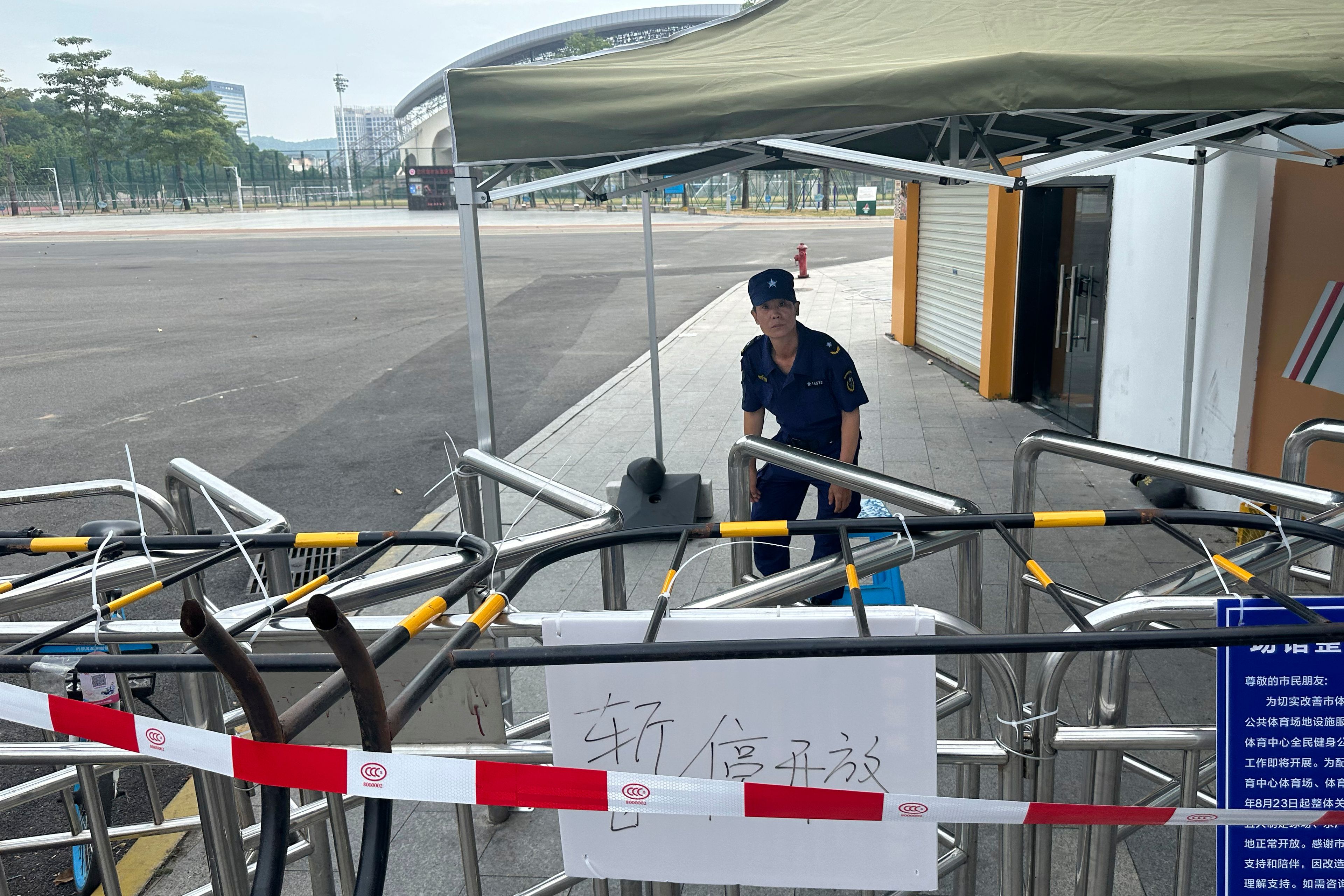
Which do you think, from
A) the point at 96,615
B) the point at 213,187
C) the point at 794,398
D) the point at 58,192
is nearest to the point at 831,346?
the point at 794,398

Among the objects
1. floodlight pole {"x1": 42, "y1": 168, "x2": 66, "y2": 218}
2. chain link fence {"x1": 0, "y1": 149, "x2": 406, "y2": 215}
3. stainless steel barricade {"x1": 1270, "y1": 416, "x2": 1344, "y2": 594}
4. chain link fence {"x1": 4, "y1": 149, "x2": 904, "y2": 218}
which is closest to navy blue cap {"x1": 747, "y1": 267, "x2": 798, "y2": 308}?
stainless steel barricade {"x1": 1270, "y1": 416, "x2": 1344, "y2": 594}

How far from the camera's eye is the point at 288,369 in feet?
42.9

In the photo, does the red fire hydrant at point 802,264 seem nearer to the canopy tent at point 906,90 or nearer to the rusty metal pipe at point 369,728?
the canopy tent at point 906,90

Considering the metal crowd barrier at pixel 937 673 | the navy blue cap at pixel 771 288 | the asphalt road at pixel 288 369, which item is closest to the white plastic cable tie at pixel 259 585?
the metal crowd barrier at pixel 937 673

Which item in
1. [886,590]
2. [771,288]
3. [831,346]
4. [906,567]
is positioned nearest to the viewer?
[886,590]

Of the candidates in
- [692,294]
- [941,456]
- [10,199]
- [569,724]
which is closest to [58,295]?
[692,294]

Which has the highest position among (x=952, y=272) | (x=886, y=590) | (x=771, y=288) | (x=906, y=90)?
(x=906, y=90)

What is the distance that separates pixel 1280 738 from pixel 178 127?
7215cm

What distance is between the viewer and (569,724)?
181 cm

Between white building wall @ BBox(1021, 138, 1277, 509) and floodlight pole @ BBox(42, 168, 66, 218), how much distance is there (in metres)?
66.5

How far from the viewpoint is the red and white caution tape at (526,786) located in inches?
55.6

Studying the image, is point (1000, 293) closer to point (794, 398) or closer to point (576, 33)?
point (794, 398)

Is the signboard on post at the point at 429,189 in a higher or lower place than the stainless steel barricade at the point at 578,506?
higher

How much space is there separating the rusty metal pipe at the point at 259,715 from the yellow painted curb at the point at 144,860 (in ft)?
7.12
